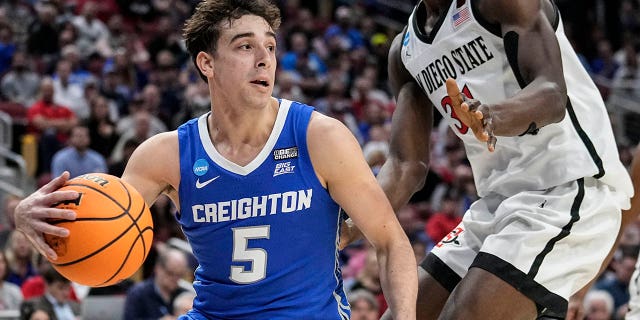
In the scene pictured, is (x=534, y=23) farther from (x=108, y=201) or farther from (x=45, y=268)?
(x=45, y=268)

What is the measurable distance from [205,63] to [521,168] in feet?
4.84

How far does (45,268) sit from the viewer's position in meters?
8.50

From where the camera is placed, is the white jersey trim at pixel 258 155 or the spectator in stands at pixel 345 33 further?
the spectator in stands at pixel 345 33

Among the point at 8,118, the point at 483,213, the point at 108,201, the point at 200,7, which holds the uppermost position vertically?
the point at 200,7

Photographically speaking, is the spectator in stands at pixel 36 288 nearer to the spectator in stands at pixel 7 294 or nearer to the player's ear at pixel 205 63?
the spectator in stands at pixel 7 294

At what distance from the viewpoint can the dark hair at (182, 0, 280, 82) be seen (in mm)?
3998

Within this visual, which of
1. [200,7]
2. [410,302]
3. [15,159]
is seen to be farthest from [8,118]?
[410,302]

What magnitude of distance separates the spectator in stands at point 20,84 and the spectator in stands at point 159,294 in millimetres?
5713

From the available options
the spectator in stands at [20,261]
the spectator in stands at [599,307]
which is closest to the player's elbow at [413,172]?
the spectator in stands at [599,307]

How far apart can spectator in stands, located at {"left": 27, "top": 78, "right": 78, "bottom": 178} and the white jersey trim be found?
8220mm

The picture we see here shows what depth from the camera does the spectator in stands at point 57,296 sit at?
8.06m

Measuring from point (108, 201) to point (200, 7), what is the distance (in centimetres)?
99

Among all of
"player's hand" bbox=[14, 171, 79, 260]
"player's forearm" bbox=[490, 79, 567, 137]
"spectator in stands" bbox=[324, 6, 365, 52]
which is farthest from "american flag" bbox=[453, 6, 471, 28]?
"spectator in stands" bbox=[324, 6, 365, 52]

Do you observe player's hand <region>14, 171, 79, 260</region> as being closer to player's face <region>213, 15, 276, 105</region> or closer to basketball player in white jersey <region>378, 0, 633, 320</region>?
player's face <region>213, 15, 276, 105</region>
